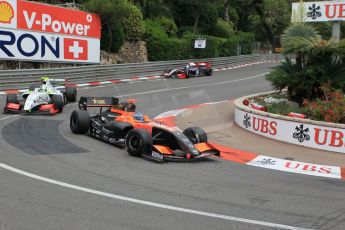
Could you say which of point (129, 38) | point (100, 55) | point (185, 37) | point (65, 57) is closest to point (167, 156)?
point (65, 57)

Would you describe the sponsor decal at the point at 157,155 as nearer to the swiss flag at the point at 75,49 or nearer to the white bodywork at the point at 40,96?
the white bodywork at the point at 40,96

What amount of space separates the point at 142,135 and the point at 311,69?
6.86m

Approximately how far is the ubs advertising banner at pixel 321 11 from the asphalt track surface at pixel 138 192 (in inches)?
451

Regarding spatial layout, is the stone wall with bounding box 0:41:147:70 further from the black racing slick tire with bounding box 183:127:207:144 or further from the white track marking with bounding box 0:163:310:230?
the white track marking with bounding box 0:163:310:230

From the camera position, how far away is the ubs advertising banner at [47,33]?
23875 mm

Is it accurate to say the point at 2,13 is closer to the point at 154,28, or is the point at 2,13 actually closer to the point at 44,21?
the point at 44,21

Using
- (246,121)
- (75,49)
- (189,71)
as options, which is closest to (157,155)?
(246,121)

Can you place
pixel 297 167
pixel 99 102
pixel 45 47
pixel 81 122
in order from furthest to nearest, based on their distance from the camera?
pixel 45 47 < pixel 99 102 < pixel 81 122 < pixel 297 167

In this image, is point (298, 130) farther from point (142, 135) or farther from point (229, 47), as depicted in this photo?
point (229, 47)

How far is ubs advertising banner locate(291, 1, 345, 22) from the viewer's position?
19.4 meters

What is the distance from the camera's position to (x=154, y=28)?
1478 inches

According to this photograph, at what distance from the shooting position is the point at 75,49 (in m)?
27.7

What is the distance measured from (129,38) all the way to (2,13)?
1247 cm

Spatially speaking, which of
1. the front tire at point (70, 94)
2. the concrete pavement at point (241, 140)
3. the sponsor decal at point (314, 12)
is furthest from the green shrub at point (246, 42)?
the concrete pavement at point (241, 140)
